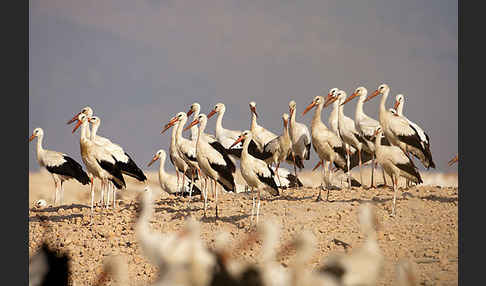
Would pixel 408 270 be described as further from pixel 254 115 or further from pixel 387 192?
pixel 254 115

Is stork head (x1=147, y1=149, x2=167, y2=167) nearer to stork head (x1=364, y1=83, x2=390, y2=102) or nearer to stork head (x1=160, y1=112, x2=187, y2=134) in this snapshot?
stork head (x1=160, y1=112, x2=187, y2=134)

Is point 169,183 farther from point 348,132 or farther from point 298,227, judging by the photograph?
point 298,227

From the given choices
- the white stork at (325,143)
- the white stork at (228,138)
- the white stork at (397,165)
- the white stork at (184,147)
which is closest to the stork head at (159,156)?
the white stork at (228,138)

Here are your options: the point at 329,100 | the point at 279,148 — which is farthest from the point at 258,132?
the point at 329,100

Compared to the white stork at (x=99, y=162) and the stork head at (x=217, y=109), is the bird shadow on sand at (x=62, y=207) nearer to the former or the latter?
the white stork at (x=99, y=162)

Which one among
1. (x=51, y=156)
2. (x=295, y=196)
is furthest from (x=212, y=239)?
(x=51, y=156)

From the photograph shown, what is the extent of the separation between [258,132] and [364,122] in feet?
7.80

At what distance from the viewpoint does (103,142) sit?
11477 mm

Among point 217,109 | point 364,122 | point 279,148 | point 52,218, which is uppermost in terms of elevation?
point 217,109

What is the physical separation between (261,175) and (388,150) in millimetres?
1762

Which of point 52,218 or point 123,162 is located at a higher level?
point 123,162

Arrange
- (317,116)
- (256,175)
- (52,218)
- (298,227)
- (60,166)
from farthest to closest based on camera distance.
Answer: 1. (60,166)
2. (317,116)
3. (52,218)
4. (256,175)
5. (298,227)

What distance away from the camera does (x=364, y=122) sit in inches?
440

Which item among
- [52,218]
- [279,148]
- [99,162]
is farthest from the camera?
[279,148]
